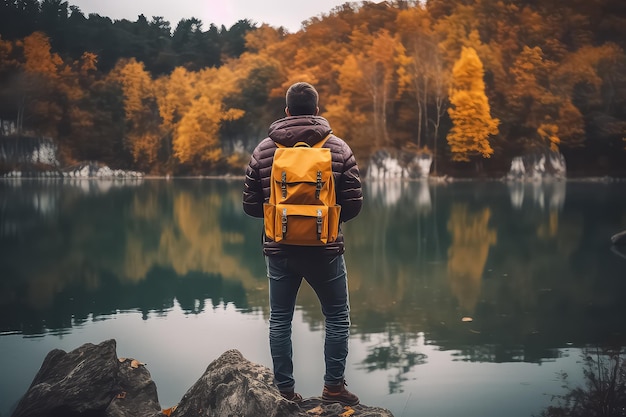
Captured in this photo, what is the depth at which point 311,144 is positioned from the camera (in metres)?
3.94

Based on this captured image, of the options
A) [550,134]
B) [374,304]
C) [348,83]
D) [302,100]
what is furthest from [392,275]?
[348,83]

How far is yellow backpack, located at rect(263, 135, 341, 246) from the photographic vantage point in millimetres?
3818

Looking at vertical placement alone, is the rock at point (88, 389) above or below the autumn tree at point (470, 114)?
below

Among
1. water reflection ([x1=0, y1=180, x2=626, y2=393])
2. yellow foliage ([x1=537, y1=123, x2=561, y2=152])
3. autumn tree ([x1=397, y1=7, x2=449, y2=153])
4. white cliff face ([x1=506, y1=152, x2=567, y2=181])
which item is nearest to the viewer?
water reflection ([x1=0, y1=180, x2=626, y2=393])

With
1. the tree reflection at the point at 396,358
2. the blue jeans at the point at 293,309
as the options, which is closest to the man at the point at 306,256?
the blue jeans at the point at 293,309

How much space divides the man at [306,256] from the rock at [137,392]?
0.69 ft

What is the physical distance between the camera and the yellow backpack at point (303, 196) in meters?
3.82

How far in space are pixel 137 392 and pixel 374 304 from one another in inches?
223

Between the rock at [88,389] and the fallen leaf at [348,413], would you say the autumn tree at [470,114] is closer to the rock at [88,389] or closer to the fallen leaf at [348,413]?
the rock at [88,389]

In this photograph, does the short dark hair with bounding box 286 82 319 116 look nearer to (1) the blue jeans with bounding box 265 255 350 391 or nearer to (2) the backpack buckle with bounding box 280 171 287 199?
(2) the backpack buckle with bounding box 280 171 287 199

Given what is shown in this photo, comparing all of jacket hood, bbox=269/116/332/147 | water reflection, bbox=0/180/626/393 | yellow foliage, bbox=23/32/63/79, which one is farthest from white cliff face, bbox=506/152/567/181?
jacket hood, bbox=269/116/332/147

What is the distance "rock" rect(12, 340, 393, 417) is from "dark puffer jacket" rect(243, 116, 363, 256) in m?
0.90

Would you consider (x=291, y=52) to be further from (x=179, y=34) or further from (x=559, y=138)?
(x=559, y=138)

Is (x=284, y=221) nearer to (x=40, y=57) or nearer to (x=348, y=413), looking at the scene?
(x=348, y=413)
